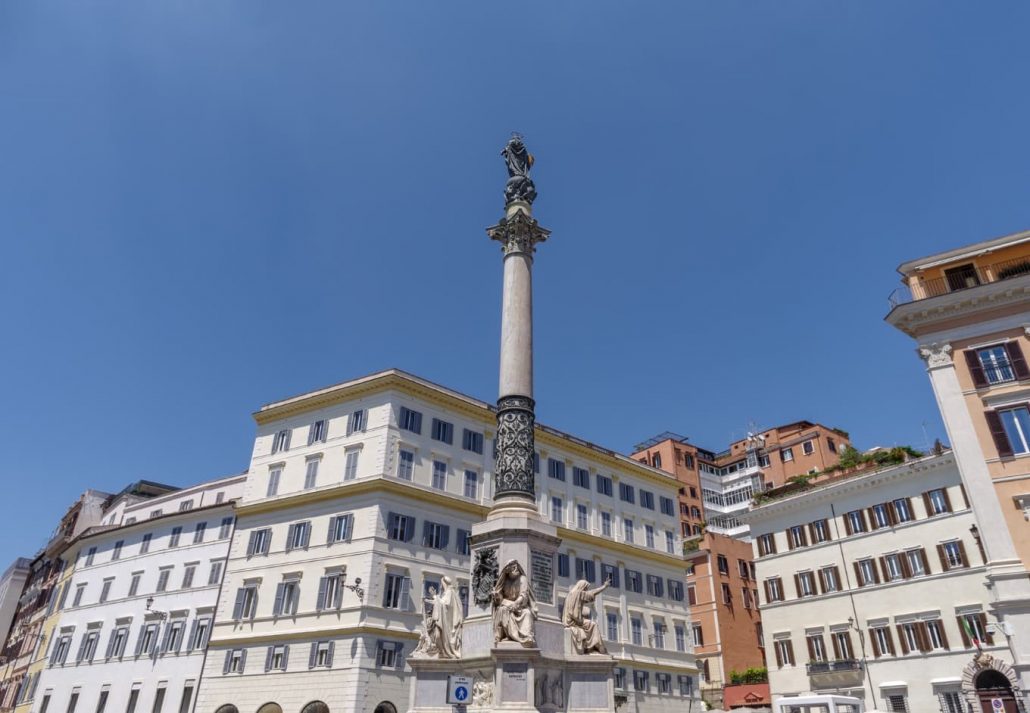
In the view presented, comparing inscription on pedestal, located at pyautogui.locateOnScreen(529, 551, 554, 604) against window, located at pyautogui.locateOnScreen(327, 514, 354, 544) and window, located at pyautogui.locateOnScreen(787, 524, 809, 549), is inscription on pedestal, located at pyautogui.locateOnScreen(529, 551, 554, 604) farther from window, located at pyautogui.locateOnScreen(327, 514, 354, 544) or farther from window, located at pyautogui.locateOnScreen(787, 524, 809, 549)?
window, located at pyautogui.locateOnScreen(787, 524, 809, 549)

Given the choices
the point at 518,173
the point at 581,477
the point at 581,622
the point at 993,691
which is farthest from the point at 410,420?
the point at 993,691

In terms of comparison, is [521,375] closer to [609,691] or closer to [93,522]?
[609,691]

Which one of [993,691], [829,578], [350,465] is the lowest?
[993,691]

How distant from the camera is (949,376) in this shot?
35.2 metres

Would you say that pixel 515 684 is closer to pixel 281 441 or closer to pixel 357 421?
pixel 357 421

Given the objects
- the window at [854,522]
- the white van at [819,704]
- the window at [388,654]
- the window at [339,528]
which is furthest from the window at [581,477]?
the white van at [819,704]

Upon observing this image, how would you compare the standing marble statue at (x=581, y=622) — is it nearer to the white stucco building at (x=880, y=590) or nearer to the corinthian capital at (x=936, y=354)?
the corinthian capital at (x=936, y=354)

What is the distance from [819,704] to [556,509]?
2027 cm

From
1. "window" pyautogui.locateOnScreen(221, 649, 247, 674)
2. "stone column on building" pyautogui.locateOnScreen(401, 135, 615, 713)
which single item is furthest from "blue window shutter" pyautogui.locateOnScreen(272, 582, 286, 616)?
"stone column on building" pyautogui.locateOnScreen(401, 135, 615, 713)

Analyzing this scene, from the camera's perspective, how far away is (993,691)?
120ft

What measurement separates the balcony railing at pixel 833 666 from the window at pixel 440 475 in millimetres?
26231

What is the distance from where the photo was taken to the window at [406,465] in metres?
43.5

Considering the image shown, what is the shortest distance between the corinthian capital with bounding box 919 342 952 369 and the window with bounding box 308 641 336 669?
34.8 meters

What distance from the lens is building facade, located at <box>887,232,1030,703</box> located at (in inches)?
1205
